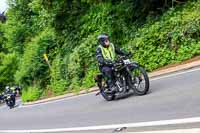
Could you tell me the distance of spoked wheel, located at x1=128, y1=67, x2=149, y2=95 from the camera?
11.3 meters

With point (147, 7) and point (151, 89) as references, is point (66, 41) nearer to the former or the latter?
point (147, 7)

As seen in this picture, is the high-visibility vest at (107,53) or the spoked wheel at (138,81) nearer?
the spoked wheel at (138,81)

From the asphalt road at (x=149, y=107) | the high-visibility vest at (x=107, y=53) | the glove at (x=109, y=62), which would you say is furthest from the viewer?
the high-visibility vest at (x=107, y=53)

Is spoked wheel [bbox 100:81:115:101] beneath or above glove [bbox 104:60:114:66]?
beneath

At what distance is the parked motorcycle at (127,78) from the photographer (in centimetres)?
1138

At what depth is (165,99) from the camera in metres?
10.3

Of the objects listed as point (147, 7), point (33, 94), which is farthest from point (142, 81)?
point (33, 94)

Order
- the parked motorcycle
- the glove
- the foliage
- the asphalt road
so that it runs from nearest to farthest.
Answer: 1. the asphalt road
2. the parked motorcycle
3. the glove
4. the foliage

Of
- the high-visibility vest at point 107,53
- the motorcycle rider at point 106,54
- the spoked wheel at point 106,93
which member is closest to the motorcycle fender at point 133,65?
the motorcycle rider at point 106,54

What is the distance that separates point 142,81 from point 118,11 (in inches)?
417

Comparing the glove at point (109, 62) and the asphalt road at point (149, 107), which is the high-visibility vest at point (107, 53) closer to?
the glove at point (109, 62)

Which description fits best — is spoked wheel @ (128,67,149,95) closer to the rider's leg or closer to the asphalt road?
the asphalt road

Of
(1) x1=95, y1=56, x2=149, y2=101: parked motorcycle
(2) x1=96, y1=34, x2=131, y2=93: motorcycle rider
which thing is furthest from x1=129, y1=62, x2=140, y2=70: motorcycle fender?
(2) x1=96, y1=34, x2=131, y2=93: motorcycle rider

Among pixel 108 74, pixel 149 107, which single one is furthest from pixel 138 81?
pixel 149 107
